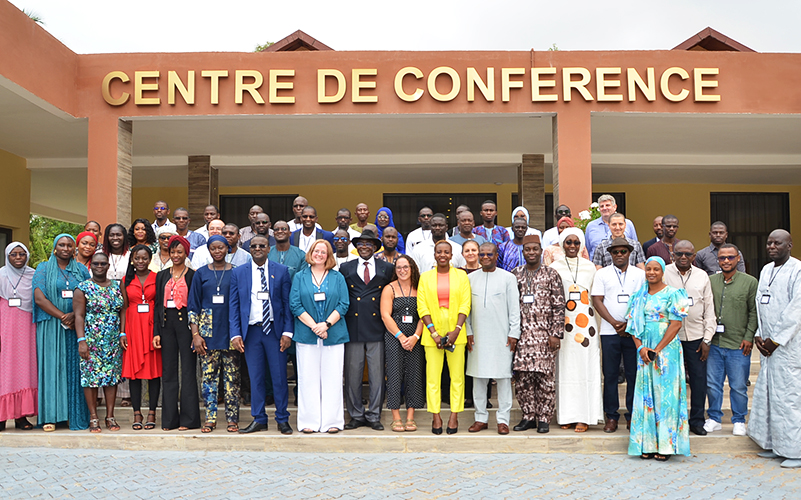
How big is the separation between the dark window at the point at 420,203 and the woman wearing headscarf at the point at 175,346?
31.8 feet

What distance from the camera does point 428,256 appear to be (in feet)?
24.3

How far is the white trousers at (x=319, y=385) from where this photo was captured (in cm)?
651

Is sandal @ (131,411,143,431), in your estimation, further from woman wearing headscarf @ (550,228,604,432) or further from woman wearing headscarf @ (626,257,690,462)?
woman wearing headscarf @ (626,257,690,462)

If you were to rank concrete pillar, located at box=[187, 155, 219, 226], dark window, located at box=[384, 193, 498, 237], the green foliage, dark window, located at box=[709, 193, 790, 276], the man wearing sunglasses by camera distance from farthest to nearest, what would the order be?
the green foliage < dark window, located at box=[709, 193, 790, 276] < dark window, located at box=[384, 193, 498, 237] < concrete pillar, located at box=[187, 155, 219, 226] < the man wearing sunglasses

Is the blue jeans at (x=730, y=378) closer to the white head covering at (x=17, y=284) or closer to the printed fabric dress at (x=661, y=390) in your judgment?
the printed fabric dress at (x=661, y=390)

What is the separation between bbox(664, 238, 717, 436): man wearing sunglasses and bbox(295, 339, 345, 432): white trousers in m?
3.25

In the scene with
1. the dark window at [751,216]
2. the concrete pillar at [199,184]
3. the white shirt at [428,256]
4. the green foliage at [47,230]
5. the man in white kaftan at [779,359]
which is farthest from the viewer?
the green foliage at [47,230]

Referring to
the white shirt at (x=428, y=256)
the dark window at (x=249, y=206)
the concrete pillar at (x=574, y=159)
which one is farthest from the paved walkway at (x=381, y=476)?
the dark window at (x=249, y=206)

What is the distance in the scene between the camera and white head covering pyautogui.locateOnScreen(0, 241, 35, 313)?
664 cm

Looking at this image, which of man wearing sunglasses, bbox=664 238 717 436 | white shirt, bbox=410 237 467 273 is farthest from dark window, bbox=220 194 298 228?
man wearing sunglasses, bbox=664 238 717 436

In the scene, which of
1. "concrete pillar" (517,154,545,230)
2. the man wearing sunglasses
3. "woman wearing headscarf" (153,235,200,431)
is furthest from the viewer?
"concrete pillar" (517,154,545,230)

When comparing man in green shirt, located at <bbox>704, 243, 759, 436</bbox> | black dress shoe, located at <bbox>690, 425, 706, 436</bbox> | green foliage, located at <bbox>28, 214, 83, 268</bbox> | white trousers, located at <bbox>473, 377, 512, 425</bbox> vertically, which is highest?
green foliage, located at <bbox>28, 214, 83, 268</bbox>

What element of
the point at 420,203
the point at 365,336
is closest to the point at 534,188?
the point at 420,203

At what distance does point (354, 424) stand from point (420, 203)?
9927 millimetres
